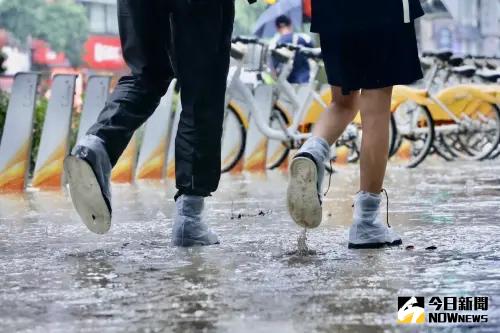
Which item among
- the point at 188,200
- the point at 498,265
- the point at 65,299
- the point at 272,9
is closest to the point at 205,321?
the point at 65,299

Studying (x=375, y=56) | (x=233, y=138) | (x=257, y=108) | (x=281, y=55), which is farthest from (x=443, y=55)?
(x=375, y=56)

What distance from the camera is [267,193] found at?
8375 millimetres

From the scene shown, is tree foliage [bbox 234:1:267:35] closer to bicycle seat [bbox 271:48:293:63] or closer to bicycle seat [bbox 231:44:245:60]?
bicycle seat [bbox 271:48:293:63]

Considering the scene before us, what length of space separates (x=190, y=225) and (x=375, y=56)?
0.94 meters

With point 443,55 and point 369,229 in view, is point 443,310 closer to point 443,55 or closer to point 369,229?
point 369,229

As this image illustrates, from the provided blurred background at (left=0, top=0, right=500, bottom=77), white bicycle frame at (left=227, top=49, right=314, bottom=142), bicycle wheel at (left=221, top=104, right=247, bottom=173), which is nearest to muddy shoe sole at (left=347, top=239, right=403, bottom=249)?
white bicycle frame at (left=227, top=49, right=314, bottom=142)

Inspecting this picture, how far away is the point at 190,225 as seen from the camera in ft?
15.6

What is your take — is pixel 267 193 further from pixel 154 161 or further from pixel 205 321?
pixel 205 321

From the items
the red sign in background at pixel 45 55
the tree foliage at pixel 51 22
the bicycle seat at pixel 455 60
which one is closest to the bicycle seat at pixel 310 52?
the bicycle seat at pixel 455 60

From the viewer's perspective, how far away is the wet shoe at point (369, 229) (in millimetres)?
4648

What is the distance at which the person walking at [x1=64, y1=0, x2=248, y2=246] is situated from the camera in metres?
4.68

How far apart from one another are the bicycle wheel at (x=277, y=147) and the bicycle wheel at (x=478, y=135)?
239 cm

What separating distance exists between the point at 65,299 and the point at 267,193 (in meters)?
5.01

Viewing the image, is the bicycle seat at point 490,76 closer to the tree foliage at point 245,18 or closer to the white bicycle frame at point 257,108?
the tree foliage at point 245,18
